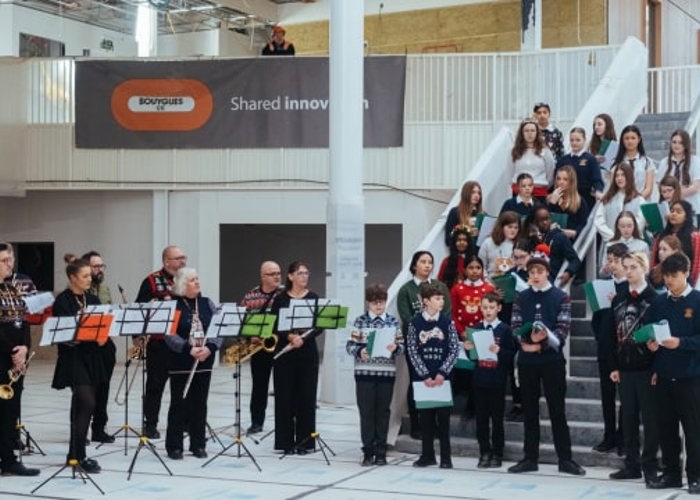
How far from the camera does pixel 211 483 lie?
9.83m

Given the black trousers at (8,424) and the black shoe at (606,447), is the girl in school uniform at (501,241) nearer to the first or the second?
the black shoe at (606,447)

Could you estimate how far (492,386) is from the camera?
410 inches

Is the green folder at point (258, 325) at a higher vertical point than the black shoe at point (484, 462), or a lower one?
higher

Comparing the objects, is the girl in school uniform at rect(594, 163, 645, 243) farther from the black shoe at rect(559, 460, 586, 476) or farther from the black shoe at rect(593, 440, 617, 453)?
the black shoe at rect(559, 460, 586, 476)

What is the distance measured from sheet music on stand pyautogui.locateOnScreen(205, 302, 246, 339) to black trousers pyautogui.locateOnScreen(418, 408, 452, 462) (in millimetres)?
1752

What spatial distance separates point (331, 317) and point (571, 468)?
8.11ft

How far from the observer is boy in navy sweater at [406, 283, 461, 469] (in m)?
10.4

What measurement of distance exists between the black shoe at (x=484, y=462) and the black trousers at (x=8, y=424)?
3.88m

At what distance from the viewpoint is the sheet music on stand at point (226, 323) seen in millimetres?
10656

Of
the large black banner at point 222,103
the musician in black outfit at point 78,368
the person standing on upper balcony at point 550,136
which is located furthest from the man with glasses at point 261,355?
the large black banner at point 222,103

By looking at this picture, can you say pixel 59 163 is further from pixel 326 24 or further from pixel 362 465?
pixel 362 465

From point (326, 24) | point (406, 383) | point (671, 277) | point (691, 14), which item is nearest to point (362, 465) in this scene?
point (406, 383)

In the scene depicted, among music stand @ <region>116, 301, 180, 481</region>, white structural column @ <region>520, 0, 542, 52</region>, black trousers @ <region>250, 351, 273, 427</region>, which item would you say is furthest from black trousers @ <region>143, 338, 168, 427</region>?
white structural column @ <region>520, 0, 542, 52</region>

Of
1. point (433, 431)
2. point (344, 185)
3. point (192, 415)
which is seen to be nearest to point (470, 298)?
point (433, 431)
